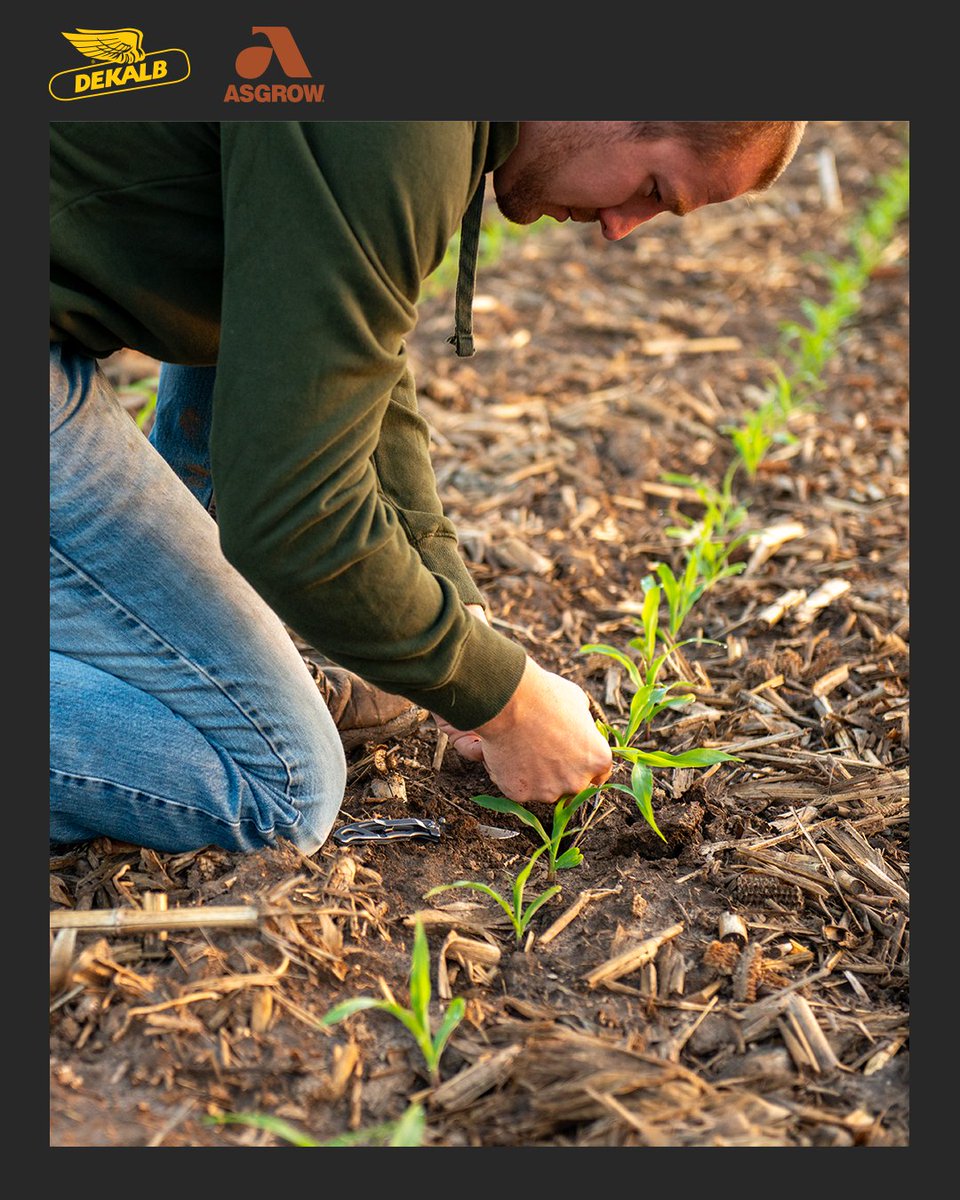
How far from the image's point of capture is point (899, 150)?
309 inches

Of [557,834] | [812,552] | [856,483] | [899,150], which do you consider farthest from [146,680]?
[899,150]

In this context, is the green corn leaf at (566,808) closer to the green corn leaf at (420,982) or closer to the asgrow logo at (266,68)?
the green corn leaf at (420,982)

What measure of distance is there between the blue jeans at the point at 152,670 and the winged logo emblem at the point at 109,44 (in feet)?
1.61

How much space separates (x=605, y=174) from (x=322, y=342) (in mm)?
601

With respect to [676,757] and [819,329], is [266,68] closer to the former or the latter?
[676,757]

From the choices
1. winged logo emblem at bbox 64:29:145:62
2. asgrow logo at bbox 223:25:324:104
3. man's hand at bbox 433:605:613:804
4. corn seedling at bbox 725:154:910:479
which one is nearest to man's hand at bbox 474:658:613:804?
man's hand at bbox 433:605:613:804

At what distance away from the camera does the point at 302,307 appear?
5.15 feet

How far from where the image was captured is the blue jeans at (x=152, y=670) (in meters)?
2.07

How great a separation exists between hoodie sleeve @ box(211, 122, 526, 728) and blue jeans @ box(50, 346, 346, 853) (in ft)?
1.31

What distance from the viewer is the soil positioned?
1748 millimetres

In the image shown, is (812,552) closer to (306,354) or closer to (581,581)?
(581,581)

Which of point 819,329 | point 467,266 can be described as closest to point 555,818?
point 467,266

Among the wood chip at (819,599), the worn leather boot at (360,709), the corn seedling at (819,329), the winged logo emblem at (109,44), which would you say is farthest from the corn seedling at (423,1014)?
the corn seedling at (819,329)

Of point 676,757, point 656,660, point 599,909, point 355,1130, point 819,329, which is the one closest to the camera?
point 355,1130
